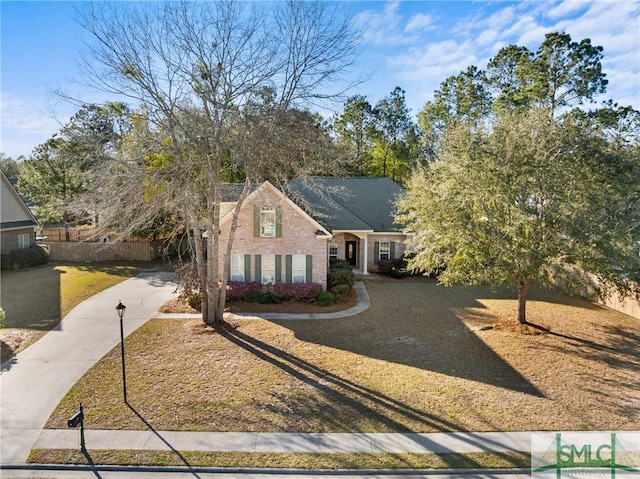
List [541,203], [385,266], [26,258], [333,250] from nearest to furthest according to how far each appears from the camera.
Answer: [541,203]
[385,266]
[333,250]
[26,258]

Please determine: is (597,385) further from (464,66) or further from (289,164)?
A: (464,66)

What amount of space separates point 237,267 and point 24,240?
19156mm

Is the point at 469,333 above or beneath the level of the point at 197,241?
beneath

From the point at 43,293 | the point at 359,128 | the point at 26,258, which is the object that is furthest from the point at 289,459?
the point at 359,128

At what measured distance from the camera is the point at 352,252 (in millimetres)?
26469

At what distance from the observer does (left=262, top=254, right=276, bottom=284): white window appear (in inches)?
773

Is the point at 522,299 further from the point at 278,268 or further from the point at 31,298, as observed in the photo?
the point at 31,298

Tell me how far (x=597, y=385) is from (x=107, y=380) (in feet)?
44.6

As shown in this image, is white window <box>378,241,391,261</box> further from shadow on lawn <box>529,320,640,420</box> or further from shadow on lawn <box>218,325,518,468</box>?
shadow on lawn <box>218,325,518,468</box>

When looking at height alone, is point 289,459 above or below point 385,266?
below

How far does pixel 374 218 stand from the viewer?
26.2 meters

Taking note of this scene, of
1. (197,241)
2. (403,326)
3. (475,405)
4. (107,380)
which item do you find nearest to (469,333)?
(403,326)

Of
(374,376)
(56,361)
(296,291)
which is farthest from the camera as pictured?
(296,291)

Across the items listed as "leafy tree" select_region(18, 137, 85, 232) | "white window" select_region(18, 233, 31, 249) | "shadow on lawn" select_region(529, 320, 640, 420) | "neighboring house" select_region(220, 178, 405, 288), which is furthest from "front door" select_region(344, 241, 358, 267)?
"white window" select_region(18, 233, 31, 249)
